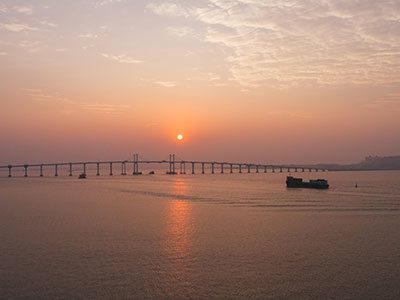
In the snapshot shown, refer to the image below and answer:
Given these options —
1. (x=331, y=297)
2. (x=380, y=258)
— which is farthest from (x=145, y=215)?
(x=331, y=297)

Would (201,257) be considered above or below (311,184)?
above

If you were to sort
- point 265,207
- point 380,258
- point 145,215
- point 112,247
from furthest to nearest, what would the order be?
point 265,207
point 145,215
point 112,247
point 380,258

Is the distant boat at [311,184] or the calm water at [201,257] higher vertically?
the calm water at [201,257]

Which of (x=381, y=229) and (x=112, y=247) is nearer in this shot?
(x=112, y=247)

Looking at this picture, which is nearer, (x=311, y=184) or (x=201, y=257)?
(x=201, y=257)

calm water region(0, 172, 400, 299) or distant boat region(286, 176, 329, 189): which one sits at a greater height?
calm water region(0, 172, 400, 299)

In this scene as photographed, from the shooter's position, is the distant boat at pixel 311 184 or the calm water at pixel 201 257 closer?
the calm water at pixel 201 257

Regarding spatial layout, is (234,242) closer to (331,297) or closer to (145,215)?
(331,297)

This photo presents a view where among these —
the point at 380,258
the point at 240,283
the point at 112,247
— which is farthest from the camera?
the point at 112,247

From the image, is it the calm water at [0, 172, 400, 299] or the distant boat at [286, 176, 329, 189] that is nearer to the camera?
the calm water at [0, 172, 400, 299]
